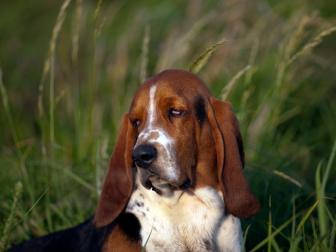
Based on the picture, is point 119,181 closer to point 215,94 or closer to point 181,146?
point 181,146

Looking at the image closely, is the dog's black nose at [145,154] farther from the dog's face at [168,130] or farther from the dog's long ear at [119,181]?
the dog's long ear at [119,181]

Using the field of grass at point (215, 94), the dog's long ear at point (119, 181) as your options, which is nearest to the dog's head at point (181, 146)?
the dog's long ear at point (119, 181)

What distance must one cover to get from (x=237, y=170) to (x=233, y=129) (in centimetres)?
23

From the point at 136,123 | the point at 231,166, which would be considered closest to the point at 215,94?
the point at 136,123

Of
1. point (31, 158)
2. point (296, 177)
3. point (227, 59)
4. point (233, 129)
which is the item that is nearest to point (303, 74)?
point (227, 59)

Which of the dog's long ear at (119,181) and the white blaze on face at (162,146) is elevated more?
the white blaze on face at (162,146)

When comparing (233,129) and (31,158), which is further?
(31,158)

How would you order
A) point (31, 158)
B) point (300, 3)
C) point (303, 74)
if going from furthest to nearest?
point (300, 3)
point (303, 74)
point (31, 158)

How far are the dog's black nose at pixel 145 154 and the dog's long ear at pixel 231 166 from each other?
45 cm

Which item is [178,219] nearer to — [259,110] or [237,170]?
[237,170]

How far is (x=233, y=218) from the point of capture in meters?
4.82

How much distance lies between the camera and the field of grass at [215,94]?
5.74 meters

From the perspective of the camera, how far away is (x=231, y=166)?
474 centimetres

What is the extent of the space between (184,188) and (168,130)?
34 cm
